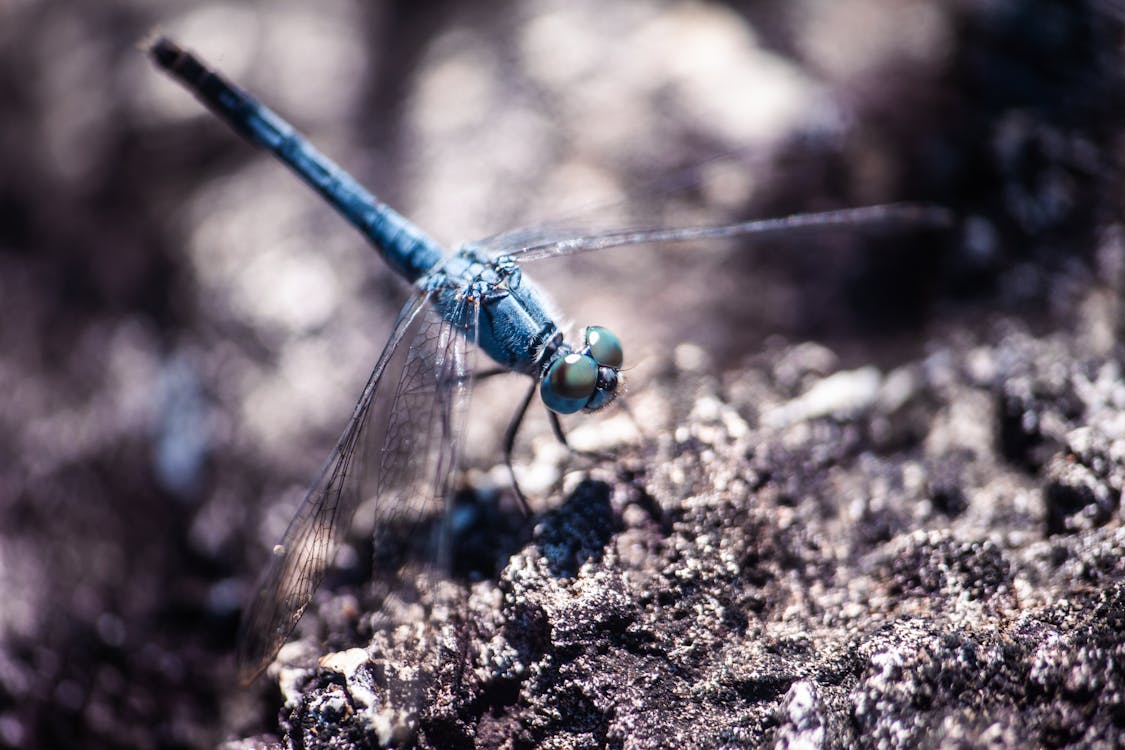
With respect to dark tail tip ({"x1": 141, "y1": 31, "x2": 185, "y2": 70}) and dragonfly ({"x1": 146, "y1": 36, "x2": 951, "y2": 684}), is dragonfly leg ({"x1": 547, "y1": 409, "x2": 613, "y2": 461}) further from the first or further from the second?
dark tail tip ({"x1": 141, "y1": 31, "x2": 185, "y2": 70})

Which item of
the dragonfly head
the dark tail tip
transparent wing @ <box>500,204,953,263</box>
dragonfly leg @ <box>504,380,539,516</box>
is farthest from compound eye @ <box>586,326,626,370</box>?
the dark tail tip

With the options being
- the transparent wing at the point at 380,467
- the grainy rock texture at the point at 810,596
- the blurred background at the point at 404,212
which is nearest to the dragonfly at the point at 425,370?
the transparent wing at the point at 380,467

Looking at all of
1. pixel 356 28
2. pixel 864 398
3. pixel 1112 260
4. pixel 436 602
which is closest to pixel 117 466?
pixel 436 602

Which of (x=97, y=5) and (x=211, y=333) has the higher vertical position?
(x=97, y=5)

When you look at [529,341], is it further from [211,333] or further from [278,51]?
[278,51]

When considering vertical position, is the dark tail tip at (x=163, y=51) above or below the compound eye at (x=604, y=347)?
above

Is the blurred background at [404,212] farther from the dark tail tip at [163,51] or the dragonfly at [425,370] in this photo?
the dark tail tip at [163,51]

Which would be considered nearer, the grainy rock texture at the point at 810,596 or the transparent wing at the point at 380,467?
the grainy rock texture at the point at 810,596

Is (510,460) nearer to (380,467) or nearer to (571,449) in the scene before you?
(571,449)
